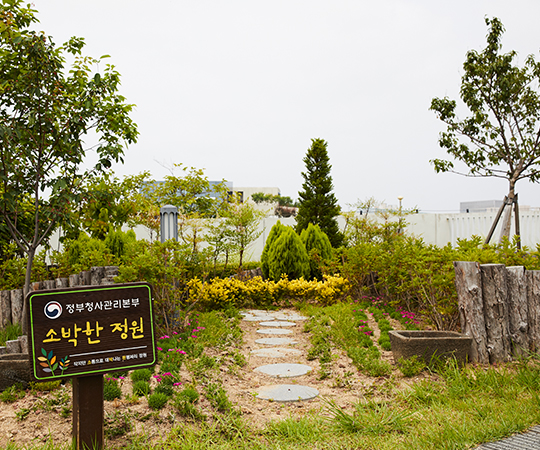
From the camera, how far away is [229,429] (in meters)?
2.37

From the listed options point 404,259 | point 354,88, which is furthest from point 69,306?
point 354,88

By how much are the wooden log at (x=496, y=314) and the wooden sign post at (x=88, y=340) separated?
278 centimetres

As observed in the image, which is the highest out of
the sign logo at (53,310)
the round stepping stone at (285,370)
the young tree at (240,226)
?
the young tree at (240,226)

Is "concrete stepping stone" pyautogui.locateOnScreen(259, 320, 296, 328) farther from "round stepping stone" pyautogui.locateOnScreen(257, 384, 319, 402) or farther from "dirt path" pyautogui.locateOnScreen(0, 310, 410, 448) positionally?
"round stepping stone" pyautogui.locateOnScreen(257, 384, 319, 402)

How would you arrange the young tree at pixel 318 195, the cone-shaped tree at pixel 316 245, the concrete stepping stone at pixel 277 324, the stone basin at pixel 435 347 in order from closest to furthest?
the stone basin at pixel 435 347
the concrete stepping stone at pixel 277 324
the cone-shaped tree at pixel 316 245
the young tree at pixel 318 195

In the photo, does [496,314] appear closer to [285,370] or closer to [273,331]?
[285,370]

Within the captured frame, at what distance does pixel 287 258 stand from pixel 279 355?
13.1ft

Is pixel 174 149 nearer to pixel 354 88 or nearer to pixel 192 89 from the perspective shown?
pixel 192 89

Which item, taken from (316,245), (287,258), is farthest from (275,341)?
(316,245)

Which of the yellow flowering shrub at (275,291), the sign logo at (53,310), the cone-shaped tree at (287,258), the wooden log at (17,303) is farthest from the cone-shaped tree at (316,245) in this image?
the sign logo at (53,310)

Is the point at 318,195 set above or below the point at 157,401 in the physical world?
above

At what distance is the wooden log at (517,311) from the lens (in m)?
3.37

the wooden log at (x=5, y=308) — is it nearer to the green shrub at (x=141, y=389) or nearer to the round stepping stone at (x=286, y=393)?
the green shrub at (x=141, y=389)

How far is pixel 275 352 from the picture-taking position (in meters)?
4.27
